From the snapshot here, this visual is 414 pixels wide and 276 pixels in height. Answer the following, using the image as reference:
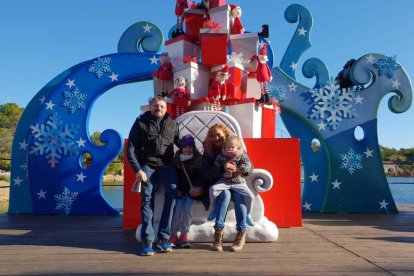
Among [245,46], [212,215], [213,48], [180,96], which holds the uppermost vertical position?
[245,46]

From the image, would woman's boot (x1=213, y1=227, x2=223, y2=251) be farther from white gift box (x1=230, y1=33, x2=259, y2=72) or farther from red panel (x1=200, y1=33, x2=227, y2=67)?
white gift box (x1=230, y1=33, x2=259, y2=72)

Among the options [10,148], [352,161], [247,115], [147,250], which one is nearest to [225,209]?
[147,250]

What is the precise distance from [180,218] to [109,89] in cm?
360

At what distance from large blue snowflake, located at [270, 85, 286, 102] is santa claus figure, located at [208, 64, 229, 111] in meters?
1.94

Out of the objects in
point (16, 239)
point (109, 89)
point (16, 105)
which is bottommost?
point (16, 239)

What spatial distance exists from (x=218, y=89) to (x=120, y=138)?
215 centimetres

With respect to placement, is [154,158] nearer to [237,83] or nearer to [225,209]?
[225,209]

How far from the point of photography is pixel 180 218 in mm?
3057

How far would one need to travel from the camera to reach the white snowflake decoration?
558 cm

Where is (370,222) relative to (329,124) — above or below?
below

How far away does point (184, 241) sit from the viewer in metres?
2.98

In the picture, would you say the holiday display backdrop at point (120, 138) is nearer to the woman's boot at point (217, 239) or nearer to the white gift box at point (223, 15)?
the white gift box at point (223, 15)

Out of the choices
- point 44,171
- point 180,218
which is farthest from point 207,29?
point 44,171

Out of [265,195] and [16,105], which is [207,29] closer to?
[265,195]
